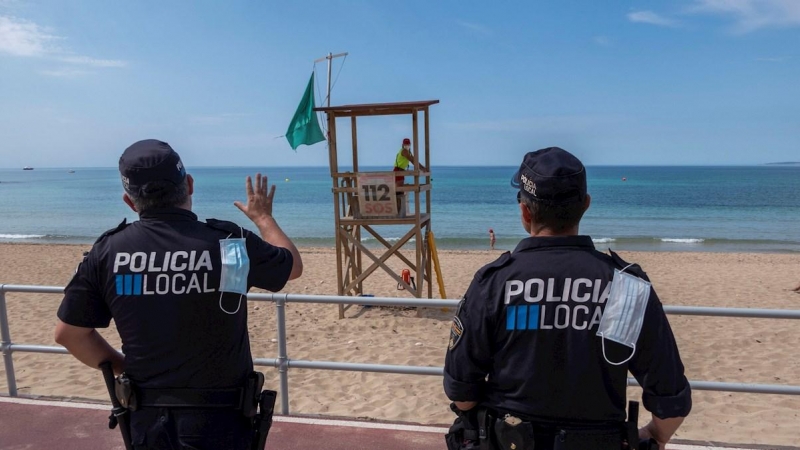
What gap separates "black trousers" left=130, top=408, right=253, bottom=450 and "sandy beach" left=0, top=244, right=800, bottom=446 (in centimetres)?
294

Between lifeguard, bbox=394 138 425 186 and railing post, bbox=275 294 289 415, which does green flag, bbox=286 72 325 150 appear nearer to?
lifeguard, bbox=394 138 425 186

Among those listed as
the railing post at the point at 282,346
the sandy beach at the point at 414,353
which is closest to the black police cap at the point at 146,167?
the railing post at the point at 282,346

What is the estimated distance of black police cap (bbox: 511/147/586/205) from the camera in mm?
1851

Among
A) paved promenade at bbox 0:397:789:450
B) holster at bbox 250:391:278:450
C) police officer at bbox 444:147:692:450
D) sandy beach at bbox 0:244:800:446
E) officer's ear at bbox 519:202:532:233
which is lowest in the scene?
sandy beach at bbox 0:244:800:446

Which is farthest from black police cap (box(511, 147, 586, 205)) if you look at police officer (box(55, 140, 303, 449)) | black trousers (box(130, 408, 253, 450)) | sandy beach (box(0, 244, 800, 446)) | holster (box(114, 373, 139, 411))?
sandy beach (box(0, 244, 800, 446))

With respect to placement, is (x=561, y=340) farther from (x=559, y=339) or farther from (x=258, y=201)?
(x=258, y=201)

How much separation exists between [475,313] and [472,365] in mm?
191

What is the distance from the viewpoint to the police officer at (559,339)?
1808 mm

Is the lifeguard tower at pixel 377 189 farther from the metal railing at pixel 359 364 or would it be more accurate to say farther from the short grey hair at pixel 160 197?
the short grey hair at pixel 160 197

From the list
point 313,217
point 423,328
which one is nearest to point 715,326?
point 423,328

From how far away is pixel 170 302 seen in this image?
2129 millimetres

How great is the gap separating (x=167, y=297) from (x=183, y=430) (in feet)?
1.72

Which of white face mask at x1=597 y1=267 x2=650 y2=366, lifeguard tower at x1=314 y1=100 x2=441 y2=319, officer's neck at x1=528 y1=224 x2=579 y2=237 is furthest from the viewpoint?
lifeguard tower at x1=314 y1=100 x2=441 y2=319

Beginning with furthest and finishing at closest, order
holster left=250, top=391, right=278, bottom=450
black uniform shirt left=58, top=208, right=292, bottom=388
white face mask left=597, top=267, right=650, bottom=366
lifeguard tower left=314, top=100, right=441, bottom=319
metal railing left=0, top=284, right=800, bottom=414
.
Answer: lifeguard tower left=314, top=100, right=441, bottom=319, metal railing left=0, top=284, right=800, bottom=414, holster left=250, top=391, right=278, bottom=450, black uniform shirt left=58, top=208, right=292, bottom=388, white face mask left=597, top=267, right=650, bottom=366
